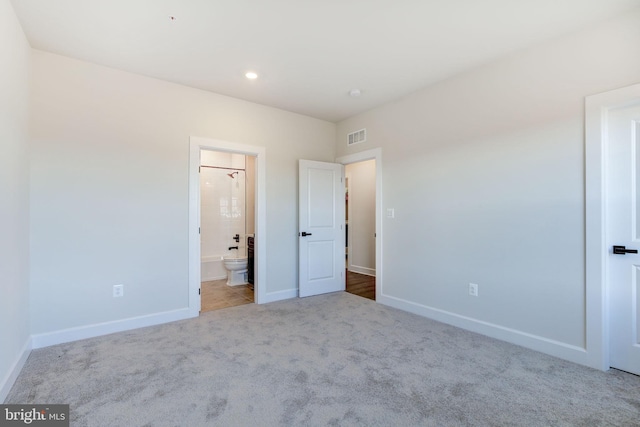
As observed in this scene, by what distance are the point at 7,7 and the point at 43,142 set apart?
1.11 meters

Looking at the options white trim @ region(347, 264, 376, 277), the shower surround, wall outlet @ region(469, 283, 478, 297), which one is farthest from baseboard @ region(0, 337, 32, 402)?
white trim @ region(347, 264, 376, 277)

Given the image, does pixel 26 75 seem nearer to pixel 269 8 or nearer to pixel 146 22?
pixel 146 22

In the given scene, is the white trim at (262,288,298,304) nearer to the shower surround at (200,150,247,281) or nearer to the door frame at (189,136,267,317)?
the door frame at (189,136,267,317)

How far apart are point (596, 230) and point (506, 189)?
29.1 inches

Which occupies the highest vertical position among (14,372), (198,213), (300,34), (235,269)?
(300,34)

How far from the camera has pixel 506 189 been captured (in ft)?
9.36

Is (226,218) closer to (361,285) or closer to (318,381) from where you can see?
(361,285)

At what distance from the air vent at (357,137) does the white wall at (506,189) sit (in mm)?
576

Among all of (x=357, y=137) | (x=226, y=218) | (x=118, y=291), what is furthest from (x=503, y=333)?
(x=226, y=218)

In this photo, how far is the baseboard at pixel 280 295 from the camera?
4123 millimetres

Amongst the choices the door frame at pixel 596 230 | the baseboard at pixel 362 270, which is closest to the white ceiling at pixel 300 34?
the door frame at pixel 596 230

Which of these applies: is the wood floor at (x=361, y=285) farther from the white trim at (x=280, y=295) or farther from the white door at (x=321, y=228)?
the white trim at (x=280, y=295)

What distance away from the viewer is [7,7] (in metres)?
2.07

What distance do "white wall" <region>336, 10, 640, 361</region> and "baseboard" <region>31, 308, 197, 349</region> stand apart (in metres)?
2.66
